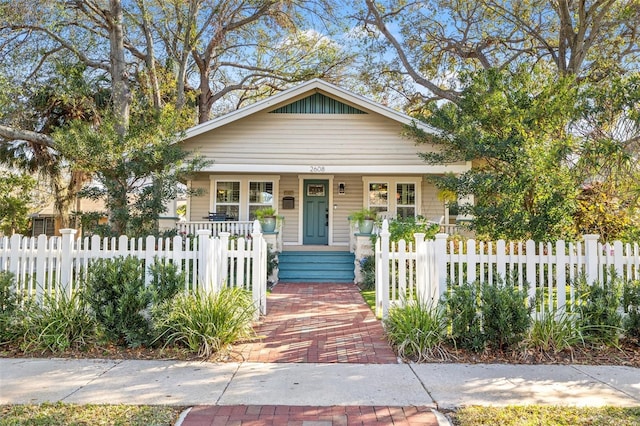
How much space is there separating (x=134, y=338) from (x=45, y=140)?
10.3 m

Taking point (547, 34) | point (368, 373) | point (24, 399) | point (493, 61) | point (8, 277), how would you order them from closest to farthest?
point (24, 399) < point (368, 373) < point (8, 277) < point (547, 34) < point (493, 61)

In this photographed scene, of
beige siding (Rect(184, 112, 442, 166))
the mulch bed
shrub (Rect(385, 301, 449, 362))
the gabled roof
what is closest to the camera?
the mulch bed

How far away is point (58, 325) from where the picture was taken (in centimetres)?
544

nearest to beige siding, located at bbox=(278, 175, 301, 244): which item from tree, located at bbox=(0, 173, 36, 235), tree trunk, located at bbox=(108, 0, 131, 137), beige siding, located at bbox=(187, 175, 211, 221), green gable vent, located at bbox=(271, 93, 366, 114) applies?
green gable vent, located at bbox=(271, 93, 366, 114)

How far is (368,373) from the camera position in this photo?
4582 millimetres

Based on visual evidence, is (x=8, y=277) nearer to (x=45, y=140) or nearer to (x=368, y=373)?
(x=368, y=373)

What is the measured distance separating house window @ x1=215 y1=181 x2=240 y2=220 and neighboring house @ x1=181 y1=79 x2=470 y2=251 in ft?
0.11

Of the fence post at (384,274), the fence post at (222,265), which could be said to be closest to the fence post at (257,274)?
the fence post at (222,265)

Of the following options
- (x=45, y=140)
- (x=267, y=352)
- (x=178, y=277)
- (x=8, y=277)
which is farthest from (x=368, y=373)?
(x=45, y=140)

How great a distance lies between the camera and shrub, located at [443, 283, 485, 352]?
17.1 feet

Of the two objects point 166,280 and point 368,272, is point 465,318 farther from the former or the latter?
point 368,272

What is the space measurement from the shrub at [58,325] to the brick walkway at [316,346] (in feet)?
6.79

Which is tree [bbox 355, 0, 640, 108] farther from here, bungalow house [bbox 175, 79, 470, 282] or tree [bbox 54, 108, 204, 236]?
tree [bbox 54, 108, 204, 236]

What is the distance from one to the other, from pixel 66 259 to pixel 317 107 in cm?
931
